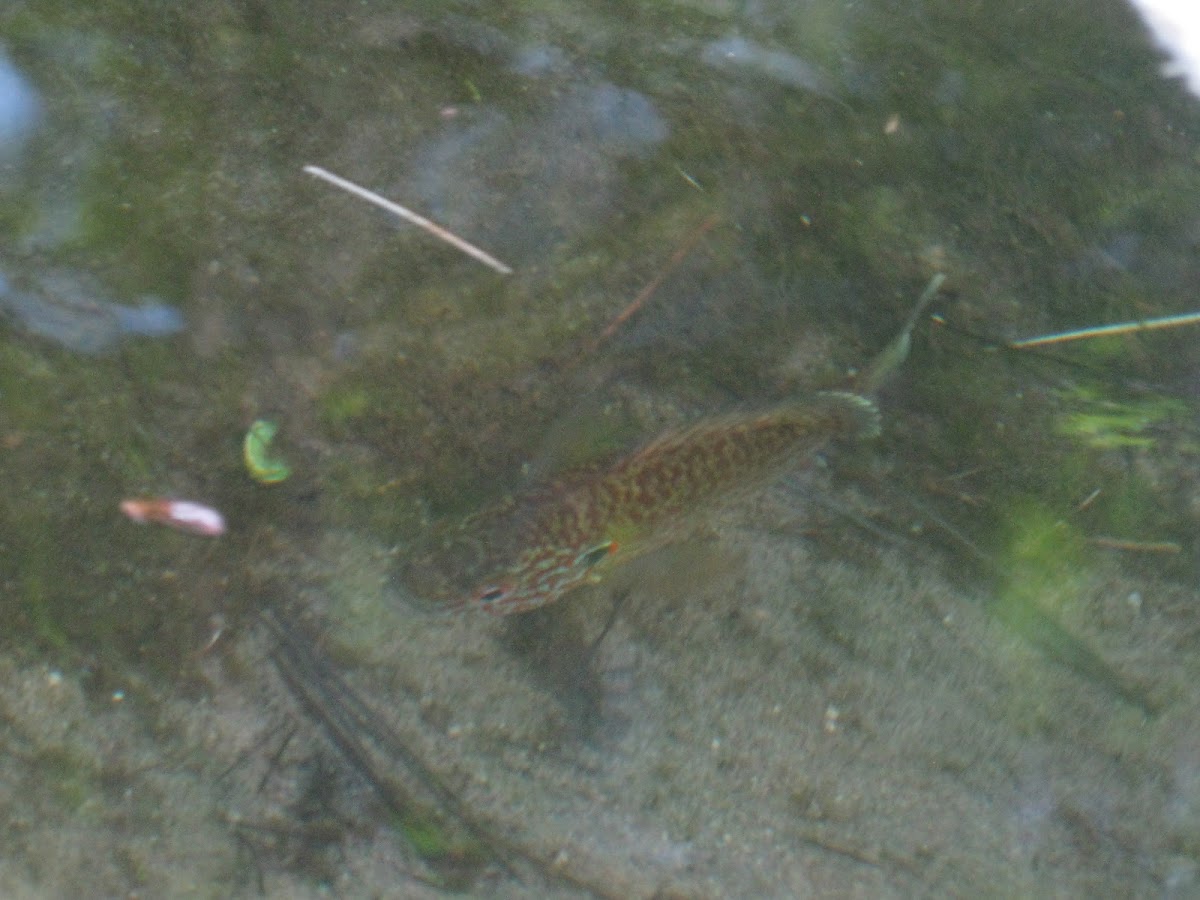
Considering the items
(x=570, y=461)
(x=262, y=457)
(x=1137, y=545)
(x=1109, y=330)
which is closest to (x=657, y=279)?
(x=570, y=461)

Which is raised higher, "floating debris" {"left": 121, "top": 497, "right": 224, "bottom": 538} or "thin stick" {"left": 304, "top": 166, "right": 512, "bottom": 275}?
"thin stick" {"left": 304, "top": 166, "right": 512, "bottom": 275}

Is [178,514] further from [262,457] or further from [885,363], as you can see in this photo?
[885,363]

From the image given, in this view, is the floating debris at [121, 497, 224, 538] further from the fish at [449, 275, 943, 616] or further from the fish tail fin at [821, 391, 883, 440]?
the fish tail fin at [821, 391, 883, 440]

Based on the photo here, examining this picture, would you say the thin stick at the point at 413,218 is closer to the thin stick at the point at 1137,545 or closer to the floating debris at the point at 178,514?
the floating debris at the point at 178,514

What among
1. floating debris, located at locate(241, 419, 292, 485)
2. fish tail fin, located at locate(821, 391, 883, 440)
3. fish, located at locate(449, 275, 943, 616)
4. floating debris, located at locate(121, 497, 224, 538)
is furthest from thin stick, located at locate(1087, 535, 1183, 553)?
floating debris, located at locate(121, 497, 224, 538)

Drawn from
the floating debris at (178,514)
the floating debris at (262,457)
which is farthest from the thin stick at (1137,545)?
the floating debris at (178,514)

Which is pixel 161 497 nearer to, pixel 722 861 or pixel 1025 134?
pixel 722 861
